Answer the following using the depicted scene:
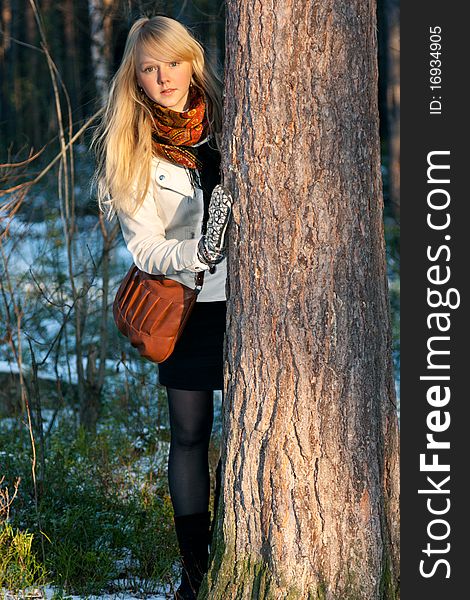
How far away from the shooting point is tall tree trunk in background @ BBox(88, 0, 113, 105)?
631cm

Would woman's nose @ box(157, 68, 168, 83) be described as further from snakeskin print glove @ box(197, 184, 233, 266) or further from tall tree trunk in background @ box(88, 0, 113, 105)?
tall tree trunk in background @ box(88, 0, 113, 105)

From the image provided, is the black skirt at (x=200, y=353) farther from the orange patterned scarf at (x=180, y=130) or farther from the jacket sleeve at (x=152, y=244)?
the orange patterned scarf at (x=180, y=130)

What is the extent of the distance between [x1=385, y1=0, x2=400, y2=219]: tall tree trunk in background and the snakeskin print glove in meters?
6.37

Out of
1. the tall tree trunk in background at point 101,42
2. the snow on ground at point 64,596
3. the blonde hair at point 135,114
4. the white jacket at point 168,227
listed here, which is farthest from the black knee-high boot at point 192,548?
the tall tree trunk in background at point 101,42

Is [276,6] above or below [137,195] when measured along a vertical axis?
above

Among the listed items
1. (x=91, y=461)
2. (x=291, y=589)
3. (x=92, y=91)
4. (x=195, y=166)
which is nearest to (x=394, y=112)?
(x=92, y=91)

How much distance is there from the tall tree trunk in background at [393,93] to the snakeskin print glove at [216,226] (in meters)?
6.37

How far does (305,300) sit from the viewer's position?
2.68m

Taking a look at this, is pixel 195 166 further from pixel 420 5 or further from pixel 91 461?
pixel 91 461

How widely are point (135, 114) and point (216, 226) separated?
2.01ft

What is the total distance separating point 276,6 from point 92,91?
5043 mm

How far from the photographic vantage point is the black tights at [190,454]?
3209mm

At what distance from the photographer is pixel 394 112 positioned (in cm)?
1084

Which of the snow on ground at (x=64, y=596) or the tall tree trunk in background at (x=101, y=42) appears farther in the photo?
the tall tree trunk in background at (x=101, y=42)
